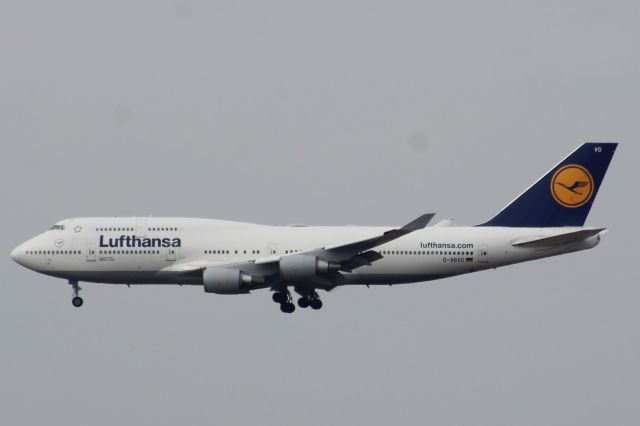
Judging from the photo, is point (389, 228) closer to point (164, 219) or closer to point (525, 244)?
point (525, 244)

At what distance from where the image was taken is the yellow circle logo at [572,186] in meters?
70.8

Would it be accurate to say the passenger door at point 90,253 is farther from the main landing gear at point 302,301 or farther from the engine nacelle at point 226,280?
the main landing gear at point 302,301

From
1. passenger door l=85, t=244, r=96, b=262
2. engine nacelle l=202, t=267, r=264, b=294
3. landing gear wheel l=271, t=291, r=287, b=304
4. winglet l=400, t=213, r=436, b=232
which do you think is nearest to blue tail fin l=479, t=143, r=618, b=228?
winglet l=400, t=213, r=436, b=232

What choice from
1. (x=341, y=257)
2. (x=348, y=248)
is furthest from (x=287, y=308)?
(x=348, y=248)

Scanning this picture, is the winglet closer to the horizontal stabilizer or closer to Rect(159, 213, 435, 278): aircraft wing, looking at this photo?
Rect(159, 213, 435, 278): aircraft wing

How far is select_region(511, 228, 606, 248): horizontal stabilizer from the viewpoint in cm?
6725

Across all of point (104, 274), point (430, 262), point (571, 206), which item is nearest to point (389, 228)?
point (430, 262)

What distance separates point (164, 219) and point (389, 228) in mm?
11512

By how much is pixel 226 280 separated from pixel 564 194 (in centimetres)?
1780

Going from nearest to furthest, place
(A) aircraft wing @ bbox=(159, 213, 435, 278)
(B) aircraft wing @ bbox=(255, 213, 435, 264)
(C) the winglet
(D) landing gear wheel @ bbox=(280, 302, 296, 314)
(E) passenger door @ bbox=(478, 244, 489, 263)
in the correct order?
(C) the winglet, (B) aircraft wing @ bbox=(255, 213, 435, 264), (A) aircraft wing @ bbox=(159, 213, 435, 278), (E) passenger door @ bbox=(478, 244, 489, 263), (D) landing gear wheel @ bbox=(280, 302, 296, 314)

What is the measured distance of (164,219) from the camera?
71.4 m

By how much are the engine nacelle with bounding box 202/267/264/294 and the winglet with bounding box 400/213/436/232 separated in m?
8.51

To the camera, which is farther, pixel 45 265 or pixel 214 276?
pixel 45 265

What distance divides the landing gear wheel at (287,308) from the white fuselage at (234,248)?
274 centimetres
